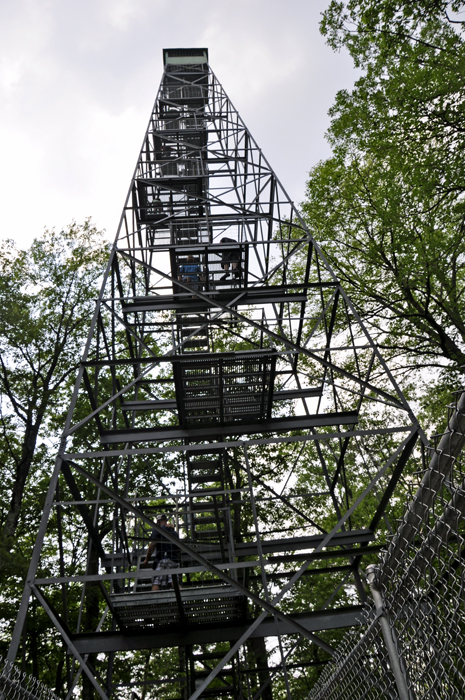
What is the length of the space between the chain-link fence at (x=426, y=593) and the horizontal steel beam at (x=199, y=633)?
15.4 ft

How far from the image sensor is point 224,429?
347 inches

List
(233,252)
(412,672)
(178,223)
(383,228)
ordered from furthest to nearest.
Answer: (383,228) → (178,223) → (233,252) → (412,672)

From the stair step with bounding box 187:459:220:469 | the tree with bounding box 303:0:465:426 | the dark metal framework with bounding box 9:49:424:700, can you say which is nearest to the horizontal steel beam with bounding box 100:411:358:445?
the dark metal framework with bounding box 9:49:424:700

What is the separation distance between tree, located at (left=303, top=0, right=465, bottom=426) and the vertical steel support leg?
29.9 ft

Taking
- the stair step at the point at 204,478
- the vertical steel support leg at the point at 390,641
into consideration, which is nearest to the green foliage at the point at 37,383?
the stair step at the point at 204,478

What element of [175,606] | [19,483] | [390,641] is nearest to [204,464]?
[175,606]

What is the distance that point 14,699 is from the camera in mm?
4016

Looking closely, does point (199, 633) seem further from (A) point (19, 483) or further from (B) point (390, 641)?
(A) point (19, 483)

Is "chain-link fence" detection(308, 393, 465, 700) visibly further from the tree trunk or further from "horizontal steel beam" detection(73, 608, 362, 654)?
the tree trunk

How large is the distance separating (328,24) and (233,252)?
5.71m

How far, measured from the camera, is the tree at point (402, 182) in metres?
10.9

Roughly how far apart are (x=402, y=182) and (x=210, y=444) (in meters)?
8.85

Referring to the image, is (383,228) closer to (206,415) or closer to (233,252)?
(233,252)

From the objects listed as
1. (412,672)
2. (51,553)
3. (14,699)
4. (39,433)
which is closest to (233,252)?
(14,699)
